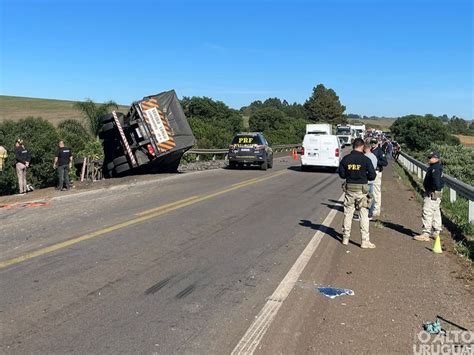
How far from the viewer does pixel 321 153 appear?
2503cm

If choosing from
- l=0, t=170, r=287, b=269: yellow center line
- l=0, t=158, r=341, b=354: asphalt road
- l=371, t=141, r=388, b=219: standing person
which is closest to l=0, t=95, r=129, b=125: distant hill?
l=0, t=170, r=287, b=269: yellow center line

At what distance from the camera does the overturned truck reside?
64.8ft

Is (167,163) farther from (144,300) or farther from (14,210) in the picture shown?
(144,300)

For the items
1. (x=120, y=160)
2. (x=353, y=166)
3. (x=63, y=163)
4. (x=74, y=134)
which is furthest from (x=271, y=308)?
(x=74, y=134)

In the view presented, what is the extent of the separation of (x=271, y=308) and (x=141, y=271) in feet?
6.48

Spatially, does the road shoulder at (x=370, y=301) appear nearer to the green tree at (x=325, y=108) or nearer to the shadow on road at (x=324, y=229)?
the shadow on road at (x=324, y=229)

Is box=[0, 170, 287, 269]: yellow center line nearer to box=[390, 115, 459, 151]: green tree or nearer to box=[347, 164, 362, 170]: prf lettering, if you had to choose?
box=[347, 164, 362, 170]: prf lettering

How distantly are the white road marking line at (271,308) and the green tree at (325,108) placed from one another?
4272 inches

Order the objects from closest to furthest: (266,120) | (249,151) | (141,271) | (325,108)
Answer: (141,271)
(249,151)
(266,120)
(325,108)

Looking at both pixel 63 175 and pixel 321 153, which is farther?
pixel 321 153

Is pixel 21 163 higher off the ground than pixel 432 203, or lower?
higher

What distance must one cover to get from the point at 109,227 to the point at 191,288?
12.5 feet

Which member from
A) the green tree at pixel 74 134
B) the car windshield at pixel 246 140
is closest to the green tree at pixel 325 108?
the car windshield at pixel 246 140

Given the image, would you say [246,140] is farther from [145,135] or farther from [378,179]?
[378,179]
